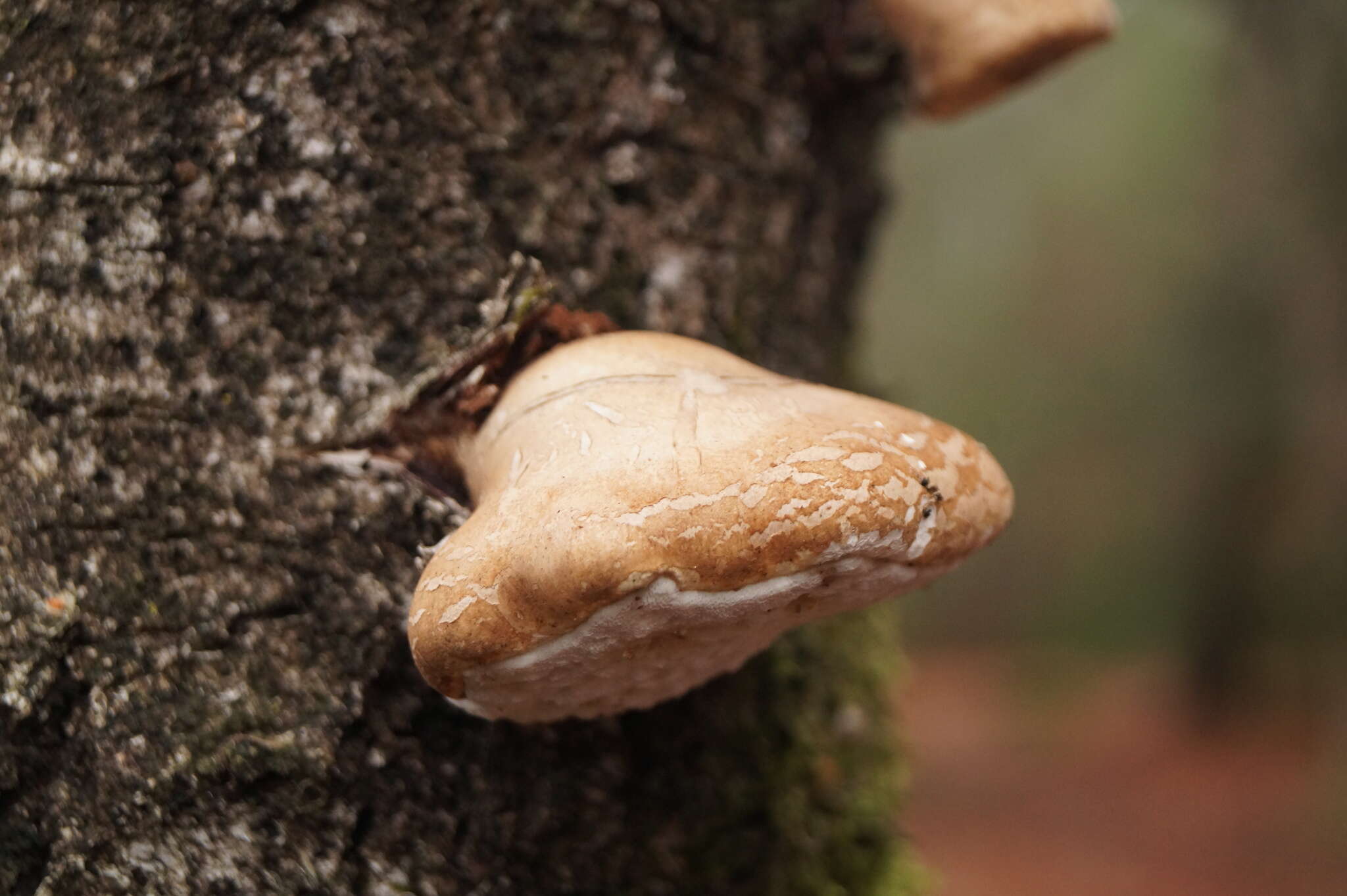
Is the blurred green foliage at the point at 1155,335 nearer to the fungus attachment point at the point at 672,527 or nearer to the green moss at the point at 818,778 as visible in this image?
the green moss at the point at 818,778

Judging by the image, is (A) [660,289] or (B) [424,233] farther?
(A) [660,289]

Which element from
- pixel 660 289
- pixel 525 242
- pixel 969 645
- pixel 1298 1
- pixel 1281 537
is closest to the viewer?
pixel 525 242

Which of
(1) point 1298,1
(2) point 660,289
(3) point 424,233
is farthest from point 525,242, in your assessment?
(1) point 1298,1

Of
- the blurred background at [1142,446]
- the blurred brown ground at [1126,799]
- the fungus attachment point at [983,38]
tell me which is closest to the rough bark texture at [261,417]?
the fungus attachment point at [983,38]

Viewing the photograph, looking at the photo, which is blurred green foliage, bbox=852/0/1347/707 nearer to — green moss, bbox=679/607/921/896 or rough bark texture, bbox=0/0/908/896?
green moss, bbox=679/607/921/896

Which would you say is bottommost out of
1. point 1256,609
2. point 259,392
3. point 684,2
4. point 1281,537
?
point 1256,609

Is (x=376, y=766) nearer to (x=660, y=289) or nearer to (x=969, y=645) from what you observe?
(x=660, y=289)

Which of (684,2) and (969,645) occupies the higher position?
(684,2)

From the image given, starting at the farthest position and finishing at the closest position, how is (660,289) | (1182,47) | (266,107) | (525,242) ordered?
(1182,47) → (660,289) → (525,242) → (266,107)
